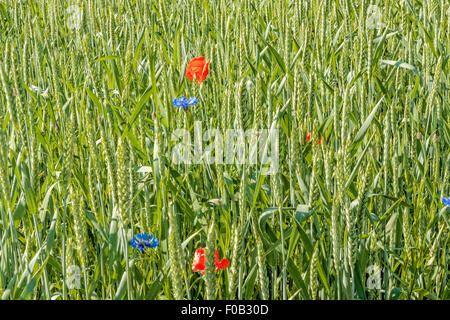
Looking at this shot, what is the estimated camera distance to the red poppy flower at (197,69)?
125 centimetres

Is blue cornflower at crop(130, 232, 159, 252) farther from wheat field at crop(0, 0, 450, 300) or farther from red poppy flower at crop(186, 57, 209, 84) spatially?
red poppy flower at crop(186, 57, 209, 84)

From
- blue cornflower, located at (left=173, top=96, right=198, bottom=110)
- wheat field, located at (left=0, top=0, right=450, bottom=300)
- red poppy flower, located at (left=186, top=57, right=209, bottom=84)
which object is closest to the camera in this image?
wheat field, located at (left=0, top=0, right=450, bottom=300)

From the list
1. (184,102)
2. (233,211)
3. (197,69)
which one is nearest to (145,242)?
(233,211)

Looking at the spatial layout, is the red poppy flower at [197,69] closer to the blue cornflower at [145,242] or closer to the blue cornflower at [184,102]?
the blue cornflower at [184,102]

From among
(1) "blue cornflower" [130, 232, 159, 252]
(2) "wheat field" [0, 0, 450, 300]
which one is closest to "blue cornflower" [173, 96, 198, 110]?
(2) "wheat field" [0, 0, 450, 300]

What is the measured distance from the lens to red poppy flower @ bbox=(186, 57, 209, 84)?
49.2 inches

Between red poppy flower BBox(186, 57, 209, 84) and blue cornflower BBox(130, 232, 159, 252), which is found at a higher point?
red poppy flower BBox(186, 57, 209, 84)

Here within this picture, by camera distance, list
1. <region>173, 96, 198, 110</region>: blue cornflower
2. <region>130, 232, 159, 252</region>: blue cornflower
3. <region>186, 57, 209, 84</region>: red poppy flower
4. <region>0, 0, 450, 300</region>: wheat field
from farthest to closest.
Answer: <region>186, 57, 209, 84</region>: red poppy flower, <region>173, 96, 198, 110</region>: blue cornflower, <region>130, 232, 159, 252</region>: blue cornflower, <region>0, 0, 450, 300</region>: wheat field

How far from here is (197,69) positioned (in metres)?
1.28

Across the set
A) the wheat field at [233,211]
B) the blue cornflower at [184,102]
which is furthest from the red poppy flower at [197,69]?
the blue cornflower at [184,102]

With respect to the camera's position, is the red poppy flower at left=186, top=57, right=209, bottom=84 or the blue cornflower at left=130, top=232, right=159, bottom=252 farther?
the red poppy flower at left=186, top=57, right=209, bottom=84

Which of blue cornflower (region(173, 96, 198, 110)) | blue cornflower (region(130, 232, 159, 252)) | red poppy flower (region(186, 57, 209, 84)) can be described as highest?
red poppy flower (region(186, 57, 209, 84))
